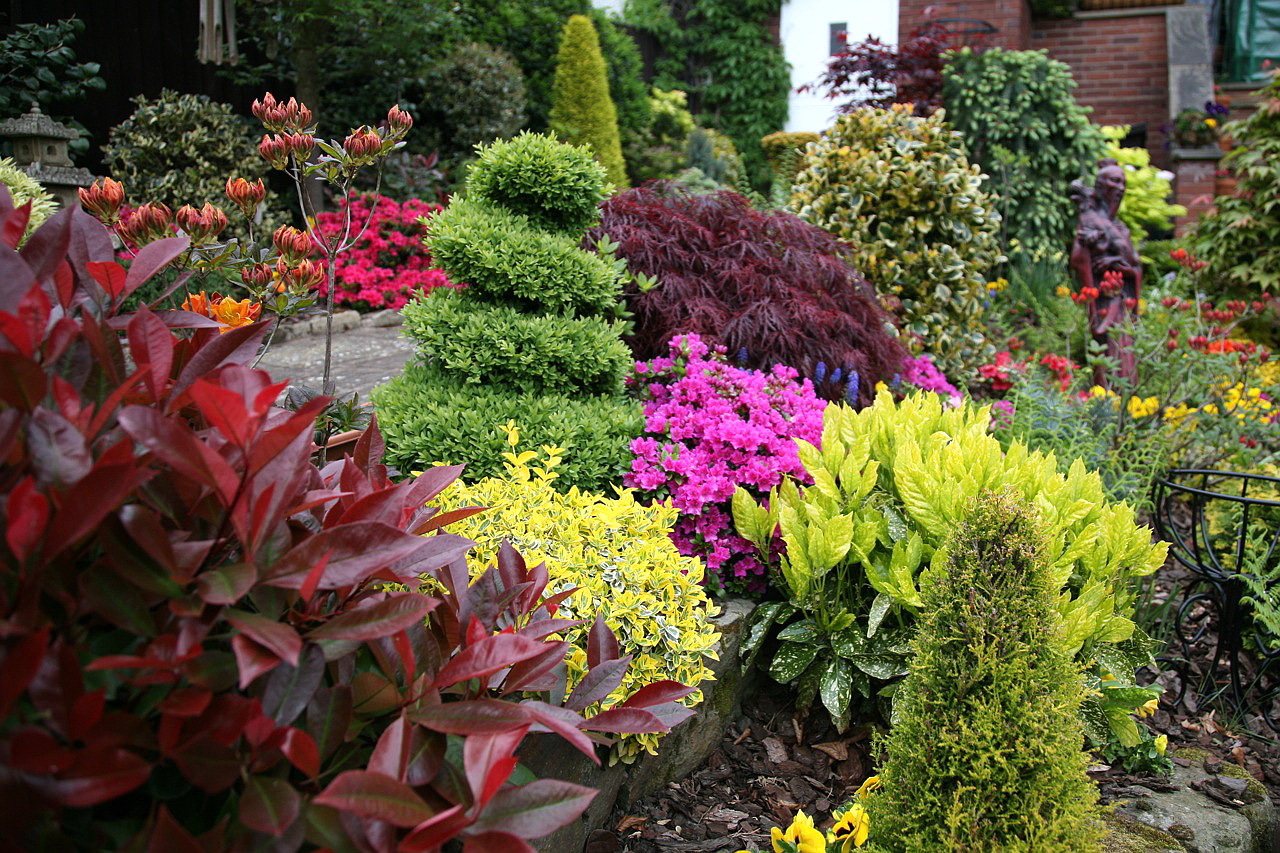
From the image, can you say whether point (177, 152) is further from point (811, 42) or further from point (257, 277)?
point (811, 42)

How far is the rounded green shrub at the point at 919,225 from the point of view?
549 cm

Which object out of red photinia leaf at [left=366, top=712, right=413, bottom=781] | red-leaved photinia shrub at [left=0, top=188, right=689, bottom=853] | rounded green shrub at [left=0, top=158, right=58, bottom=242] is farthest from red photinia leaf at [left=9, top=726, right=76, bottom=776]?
rounded green shrub at [left=0, top=158, right=58, bottom=242]

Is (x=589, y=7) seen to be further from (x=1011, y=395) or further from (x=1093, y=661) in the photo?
(x=1093, y=661)

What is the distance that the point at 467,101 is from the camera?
353 inches

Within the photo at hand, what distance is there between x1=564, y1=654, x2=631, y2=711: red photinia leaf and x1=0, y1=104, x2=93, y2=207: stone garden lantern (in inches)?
201

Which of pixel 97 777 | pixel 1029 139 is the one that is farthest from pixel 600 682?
pixel 1029 139

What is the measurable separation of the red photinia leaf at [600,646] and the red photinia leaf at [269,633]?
789 millimetres

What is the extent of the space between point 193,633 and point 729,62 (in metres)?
14.6

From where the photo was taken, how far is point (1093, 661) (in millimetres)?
2420

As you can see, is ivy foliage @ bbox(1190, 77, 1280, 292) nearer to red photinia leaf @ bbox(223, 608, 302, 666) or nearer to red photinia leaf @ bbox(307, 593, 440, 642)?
red photinia leaf @ bbox(307, 593, 440, 642)

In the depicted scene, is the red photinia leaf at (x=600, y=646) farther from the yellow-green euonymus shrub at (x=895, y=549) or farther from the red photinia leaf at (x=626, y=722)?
the yellow-green euonymus shrub at (x=895, y=549)

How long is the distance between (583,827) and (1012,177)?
8766 mm

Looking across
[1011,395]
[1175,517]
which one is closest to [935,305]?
[1011,395]

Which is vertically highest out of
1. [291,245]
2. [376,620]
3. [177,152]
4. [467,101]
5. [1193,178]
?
[467,101]
